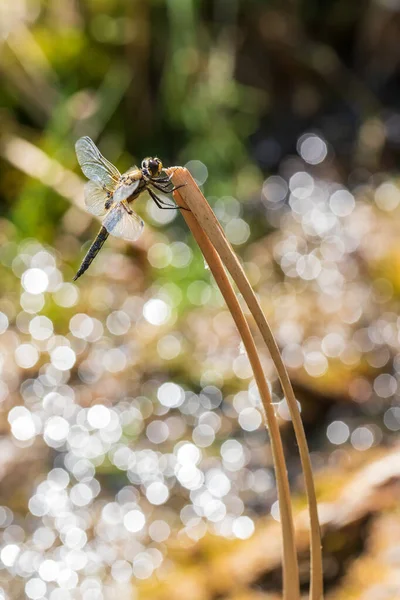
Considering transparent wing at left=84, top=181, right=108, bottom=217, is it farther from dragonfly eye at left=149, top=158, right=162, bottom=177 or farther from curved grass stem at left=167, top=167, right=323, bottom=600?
curved grass stem at left=167, top=167, right=323, bottom=600

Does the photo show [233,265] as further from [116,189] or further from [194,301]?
[194,301]

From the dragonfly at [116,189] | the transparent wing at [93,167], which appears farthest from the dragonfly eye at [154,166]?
the transparent wing at [93,167]

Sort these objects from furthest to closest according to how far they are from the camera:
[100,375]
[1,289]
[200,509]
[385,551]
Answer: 1. [1,289]
2. [100,375]
3. [200,509]
4. [385,551]

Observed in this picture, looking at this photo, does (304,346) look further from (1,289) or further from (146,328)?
(1,289)

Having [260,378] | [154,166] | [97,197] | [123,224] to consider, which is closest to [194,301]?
[97,197]

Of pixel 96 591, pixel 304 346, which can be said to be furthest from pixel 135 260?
pixel 96 591

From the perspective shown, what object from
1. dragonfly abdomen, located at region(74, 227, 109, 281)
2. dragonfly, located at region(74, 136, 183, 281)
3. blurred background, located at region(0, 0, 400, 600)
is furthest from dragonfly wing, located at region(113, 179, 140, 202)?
blurred background, located at region(0, 0, 400, 600)
